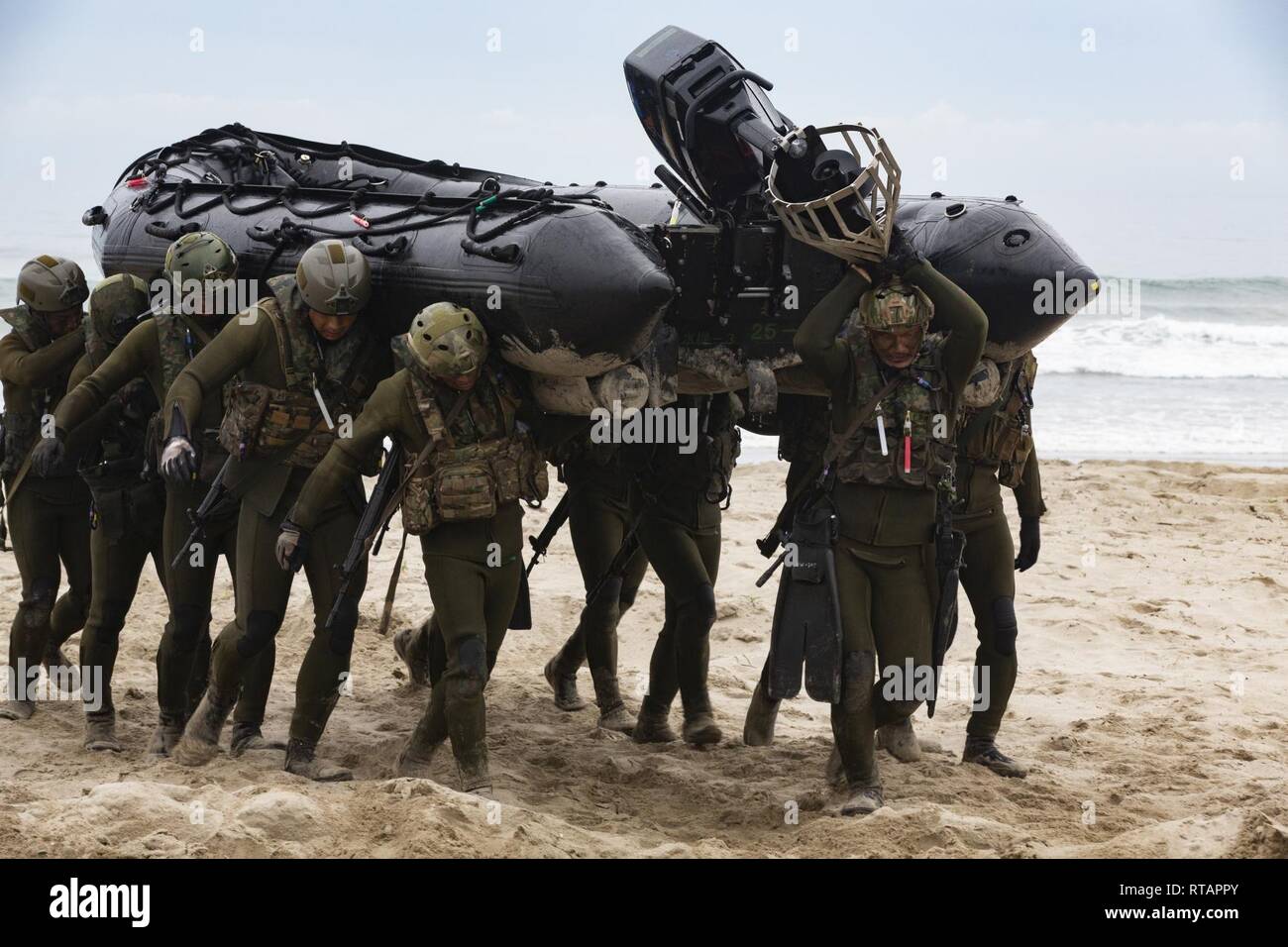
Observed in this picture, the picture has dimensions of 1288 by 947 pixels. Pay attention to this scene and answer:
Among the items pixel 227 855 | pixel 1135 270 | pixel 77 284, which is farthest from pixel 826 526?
pixel 1135 270

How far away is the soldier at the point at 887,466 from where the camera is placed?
6.15 m

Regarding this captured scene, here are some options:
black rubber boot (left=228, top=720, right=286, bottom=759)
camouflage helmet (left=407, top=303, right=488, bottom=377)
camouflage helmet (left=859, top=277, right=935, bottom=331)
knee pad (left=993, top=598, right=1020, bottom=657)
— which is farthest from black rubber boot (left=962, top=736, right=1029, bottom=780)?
black rubber boot (left=228, top=720, right=286, bottom=759)

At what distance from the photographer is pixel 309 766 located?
6578 millimetres

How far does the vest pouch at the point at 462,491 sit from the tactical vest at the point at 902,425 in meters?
1.37

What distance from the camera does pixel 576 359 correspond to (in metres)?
6.19

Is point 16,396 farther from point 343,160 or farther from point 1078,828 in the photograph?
point 1078,828

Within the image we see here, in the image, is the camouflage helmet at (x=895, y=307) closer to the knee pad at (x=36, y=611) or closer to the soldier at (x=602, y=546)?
the soldier at (x=602, y=546)

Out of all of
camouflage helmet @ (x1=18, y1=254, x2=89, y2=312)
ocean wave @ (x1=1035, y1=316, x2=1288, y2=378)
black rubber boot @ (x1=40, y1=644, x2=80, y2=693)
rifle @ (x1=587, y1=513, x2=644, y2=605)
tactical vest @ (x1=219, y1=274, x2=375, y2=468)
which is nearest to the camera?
tactical vest @ (x1=219, y1=274, x2=375, y2=468)

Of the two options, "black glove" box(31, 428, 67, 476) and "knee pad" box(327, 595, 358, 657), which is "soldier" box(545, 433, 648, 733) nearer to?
"knee pad" box(327, 595, 358, 657)

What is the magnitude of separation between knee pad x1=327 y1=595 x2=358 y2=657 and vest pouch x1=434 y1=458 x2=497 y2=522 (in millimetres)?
553

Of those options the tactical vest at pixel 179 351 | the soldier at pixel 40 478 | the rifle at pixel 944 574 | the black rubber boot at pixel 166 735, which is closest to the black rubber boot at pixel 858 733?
the rifle at pixel 944 574

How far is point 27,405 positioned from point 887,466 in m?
3.90

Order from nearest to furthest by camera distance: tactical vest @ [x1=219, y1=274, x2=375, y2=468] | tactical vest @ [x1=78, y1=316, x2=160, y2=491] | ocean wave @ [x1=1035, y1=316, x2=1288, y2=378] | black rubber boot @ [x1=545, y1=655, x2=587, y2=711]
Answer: tactical vest @ [x1=219, y1=274, x2=375, y2=468], tactical vest @ [x1=78, y1=316, x2=160, y2=491], black rubber boot @ [x1=545, y1=655, x2=587, y2=711], ocean wave @ [x1=1035, y1=316, x2=1288, y2=378]

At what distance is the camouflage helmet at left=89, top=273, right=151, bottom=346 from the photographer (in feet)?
23.2
